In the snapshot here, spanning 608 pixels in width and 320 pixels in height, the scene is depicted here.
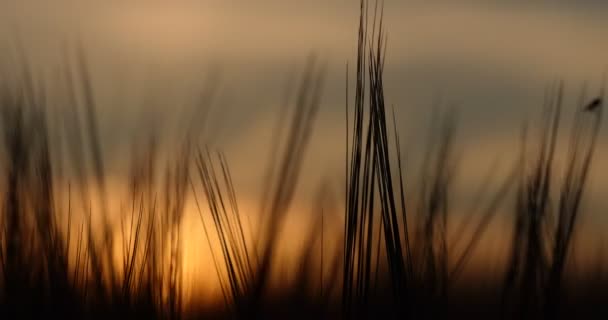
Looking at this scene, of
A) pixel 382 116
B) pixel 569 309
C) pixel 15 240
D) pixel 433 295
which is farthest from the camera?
pixel 569 309

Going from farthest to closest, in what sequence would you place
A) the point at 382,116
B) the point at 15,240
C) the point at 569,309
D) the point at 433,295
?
the point at 569,309, the point at 15,240, the point at 433,295, the point at 382,116

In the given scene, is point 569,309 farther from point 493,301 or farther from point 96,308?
point 96,308

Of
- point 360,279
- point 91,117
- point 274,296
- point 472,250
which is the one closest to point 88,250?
point 91,117

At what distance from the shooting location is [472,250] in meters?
1.42

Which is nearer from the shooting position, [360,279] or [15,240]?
[360,279]

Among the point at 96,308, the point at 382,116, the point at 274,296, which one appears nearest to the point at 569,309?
the point at 274,296

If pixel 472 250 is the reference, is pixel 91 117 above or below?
above

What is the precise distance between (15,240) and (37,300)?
0.36 ft

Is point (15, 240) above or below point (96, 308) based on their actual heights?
above

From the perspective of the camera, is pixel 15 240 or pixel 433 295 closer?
pixel 433 295

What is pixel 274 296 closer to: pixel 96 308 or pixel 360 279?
pixel 96 308

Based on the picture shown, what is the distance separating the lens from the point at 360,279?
1.05 metres

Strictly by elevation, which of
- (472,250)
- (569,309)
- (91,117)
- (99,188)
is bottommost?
(569,309)

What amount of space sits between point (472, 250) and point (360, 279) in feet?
1.41
